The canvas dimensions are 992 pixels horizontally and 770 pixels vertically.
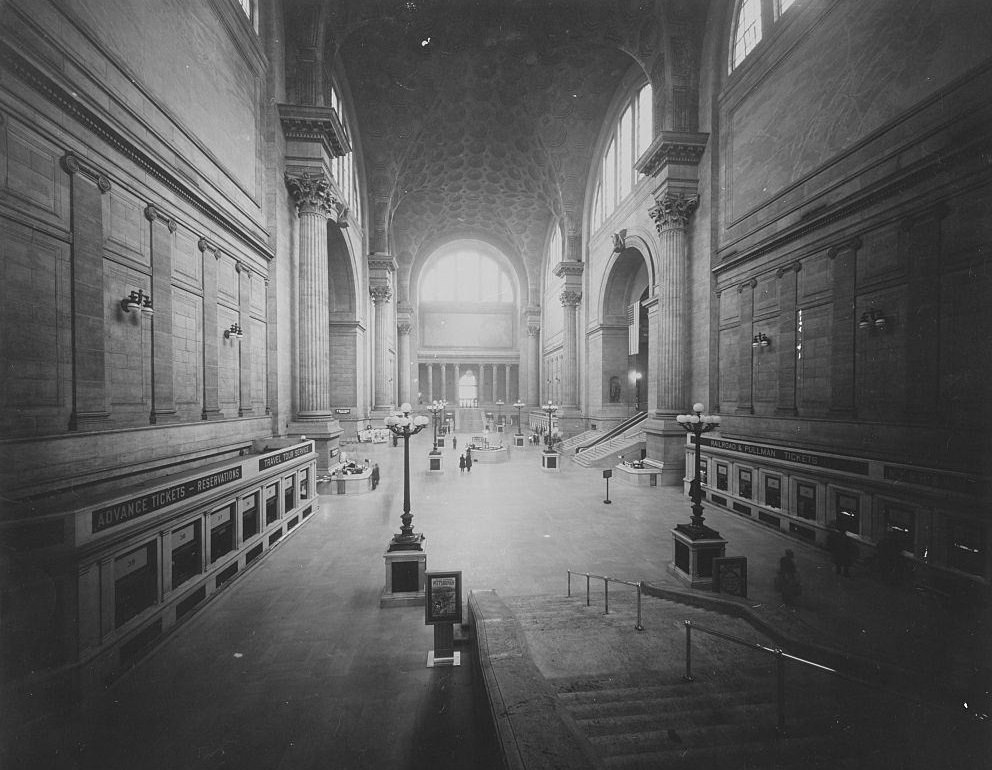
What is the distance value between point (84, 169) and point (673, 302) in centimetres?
1604

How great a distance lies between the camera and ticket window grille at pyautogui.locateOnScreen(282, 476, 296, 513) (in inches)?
408

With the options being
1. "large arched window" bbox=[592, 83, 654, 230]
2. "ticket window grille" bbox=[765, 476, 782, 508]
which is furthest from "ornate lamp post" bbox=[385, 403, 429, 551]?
"large arched window" bbox=[592, 83, 654, 230]

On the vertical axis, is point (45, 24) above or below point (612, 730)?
above

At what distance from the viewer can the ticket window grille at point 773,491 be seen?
10797mm

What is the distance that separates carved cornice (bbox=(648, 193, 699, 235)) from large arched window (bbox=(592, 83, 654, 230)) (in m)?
4.32

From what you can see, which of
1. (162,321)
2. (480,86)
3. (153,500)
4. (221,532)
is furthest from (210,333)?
(480,86)

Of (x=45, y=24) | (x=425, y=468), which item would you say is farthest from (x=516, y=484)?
(x=45, y=24)

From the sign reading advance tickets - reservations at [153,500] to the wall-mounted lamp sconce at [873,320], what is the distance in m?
13.0

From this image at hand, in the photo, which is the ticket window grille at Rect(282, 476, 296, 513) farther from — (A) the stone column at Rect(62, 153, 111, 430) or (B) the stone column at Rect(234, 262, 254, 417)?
(A) the stone column at Rect(62, 153, 111, 430)

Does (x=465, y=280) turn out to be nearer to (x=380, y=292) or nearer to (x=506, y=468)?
(x=380, y=292)

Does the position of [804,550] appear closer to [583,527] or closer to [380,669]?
[583,527]

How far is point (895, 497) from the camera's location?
26.2ft

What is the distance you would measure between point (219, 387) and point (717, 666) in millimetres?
11284

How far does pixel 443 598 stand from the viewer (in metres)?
5.46
